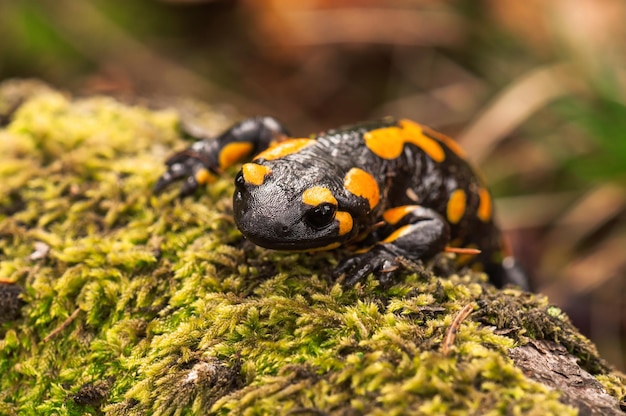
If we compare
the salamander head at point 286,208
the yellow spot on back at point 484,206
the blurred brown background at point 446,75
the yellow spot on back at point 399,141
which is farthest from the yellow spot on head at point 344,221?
the blurred brown background at point 446,75

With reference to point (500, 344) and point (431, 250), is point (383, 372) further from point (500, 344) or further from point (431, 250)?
point (431, 250)

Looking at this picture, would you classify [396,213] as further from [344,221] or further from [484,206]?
[484,206]

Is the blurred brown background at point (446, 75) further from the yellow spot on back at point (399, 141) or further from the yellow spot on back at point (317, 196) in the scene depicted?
the yellow spot on back at point (317, 196)

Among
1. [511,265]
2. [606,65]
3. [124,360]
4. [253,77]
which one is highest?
[606,65]

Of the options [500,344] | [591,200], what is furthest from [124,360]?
[591,200]

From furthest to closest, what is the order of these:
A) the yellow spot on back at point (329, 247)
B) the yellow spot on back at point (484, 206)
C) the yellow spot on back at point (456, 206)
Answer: the yellow spot on back at point (484, 206)
the yellow spot on back at point (456, 206)
the yellow spot on back at point (329, 247)
